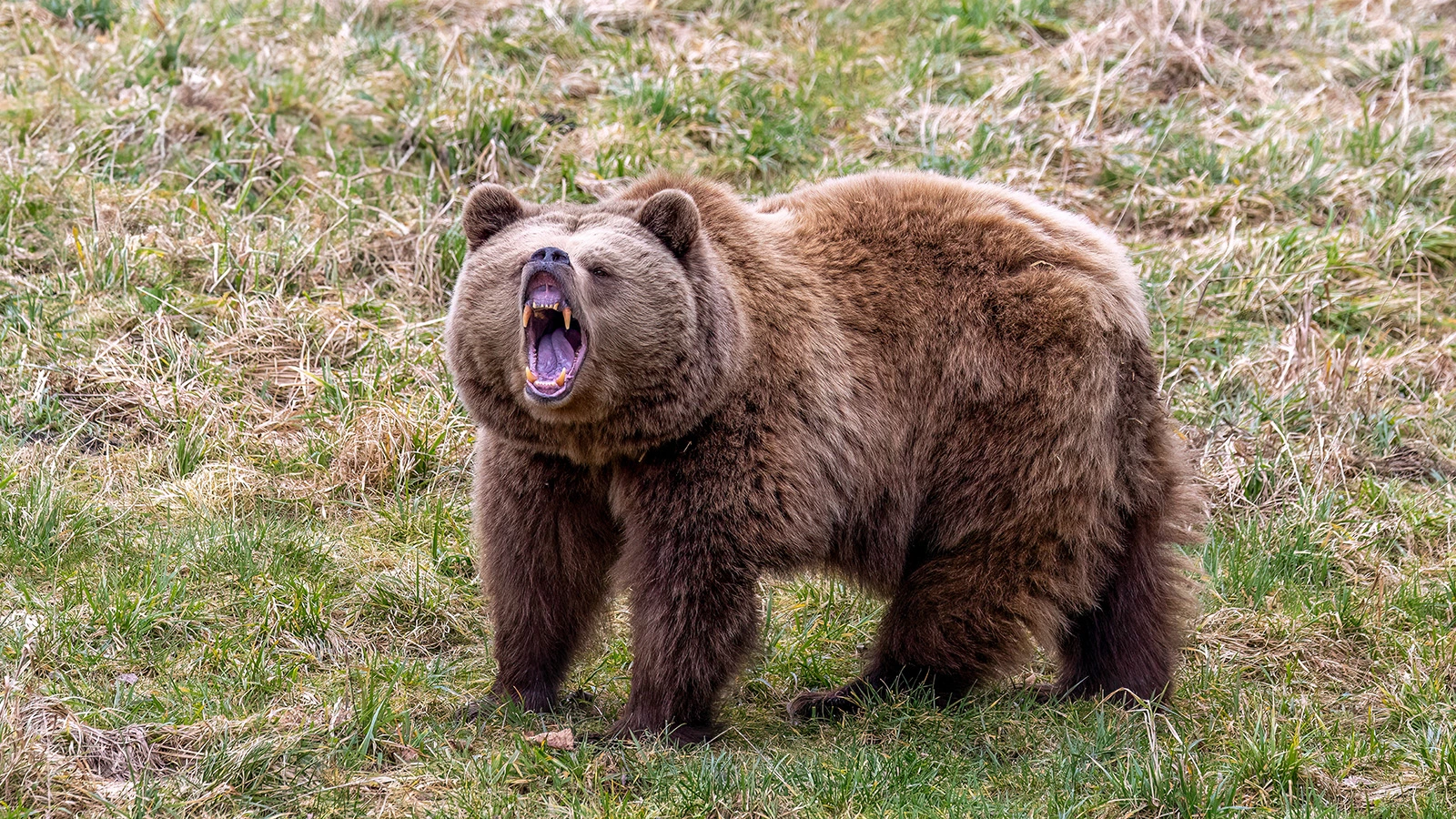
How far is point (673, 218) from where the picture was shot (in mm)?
4789

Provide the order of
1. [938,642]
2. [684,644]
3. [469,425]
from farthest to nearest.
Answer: [469,425]
[938,642]
[684,644]

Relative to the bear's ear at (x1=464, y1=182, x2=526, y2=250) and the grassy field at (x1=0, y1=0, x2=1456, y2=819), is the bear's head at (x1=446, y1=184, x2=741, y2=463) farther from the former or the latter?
the grassy field at (x1=0, y1=0, x2=1456, y2=819)

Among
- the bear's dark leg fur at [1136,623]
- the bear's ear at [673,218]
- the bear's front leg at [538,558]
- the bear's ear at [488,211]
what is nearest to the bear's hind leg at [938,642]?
the bear's dark leg fur at [1136,623]

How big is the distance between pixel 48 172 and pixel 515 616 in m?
4.42

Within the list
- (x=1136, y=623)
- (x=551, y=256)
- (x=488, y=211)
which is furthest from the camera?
(x=1136, y=623)

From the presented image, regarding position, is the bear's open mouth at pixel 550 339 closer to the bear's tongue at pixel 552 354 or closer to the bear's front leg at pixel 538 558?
the bear's tongue at pixel 552 354

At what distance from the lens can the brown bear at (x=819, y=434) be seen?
4723mm

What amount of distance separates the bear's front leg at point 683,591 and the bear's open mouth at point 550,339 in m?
0.47

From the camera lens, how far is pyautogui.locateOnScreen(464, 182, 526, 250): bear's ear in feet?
16.1

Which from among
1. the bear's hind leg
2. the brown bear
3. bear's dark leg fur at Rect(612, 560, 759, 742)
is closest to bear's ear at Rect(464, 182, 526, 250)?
the brown bear

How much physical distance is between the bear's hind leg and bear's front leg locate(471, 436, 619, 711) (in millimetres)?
897

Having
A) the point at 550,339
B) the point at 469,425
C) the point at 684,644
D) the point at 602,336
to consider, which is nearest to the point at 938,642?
the point at 684,644

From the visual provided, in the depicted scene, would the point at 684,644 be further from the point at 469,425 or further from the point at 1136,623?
the point at 469,425

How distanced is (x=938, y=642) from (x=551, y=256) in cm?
197
